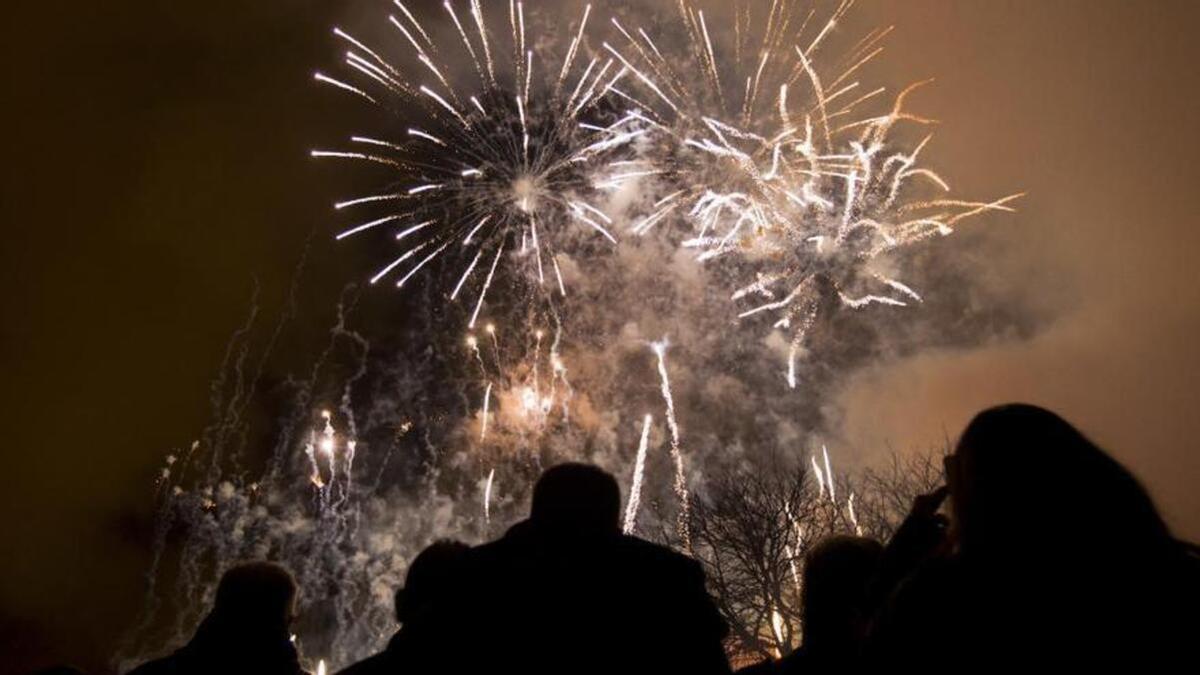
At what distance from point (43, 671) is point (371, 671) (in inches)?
93.6

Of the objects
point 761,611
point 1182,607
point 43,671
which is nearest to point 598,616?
point 1182,607

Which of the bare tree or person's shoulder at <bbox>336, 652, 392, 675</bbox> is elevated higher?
the bare tree

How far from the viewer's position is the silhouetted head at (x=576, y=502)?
2.88 metres

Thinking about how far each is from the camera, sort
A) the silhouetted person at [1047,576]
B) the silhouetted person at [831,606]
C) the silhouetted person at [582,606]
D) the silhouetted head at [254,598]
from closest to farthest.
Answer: the silhouetted person at [1047,576]
the silhouetted person at [582,606]
the silhouetted person at [831,606]
the silhouetted head at [254,598]

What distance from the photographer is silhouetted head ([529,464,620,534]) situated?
288 centimetres

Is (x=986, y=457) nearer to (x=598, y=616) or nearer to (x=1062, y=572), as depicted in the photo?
(x=1062, y=572)

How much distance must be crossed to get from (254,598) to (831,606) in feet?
8.47

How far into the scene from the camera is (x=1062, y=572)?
207 cm

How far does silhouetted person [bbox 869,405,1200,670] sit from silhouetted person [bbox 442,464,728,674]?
2.49 feet

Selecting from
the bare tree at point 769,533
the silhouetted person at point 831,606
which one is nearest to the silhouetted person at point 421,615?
the silhouetted person at point 831,606

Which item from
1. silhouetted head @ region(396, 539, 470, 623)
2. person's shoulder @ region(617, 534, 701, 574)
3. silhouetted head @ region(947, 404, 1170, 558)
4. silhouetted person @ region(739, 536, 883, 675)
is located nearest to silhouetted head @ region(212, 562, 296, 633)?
silhouetted head @ region(396, 539, 470, 623)

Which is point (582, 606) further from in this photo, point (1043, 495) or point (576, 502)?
point (1043, 495)

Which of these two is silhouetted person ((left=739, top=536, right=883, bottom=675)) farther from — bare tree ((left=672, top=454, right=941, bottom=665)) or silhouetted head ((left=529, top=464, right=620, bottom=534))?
bare tree ((left=672, top=454, right=941, bottom=665))

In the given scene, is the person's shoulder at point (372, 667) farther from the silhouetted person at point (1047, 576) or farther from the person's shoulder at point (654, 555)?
the silhouetted person at point (1047, 576)
